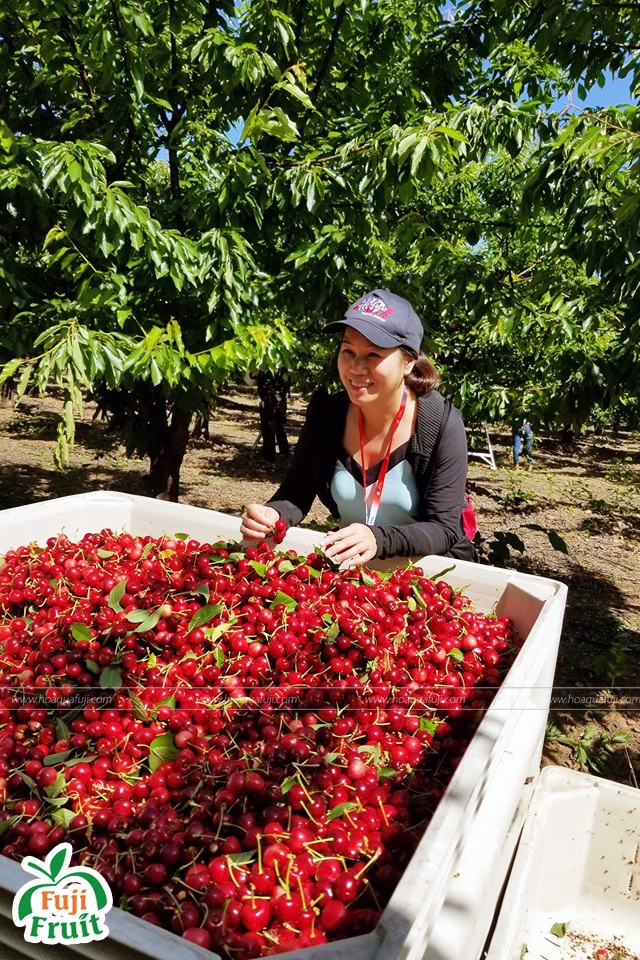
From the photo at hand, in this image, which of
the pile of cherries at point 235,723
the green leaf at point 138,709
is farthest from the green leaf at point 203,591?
the green leaf at point 138,709

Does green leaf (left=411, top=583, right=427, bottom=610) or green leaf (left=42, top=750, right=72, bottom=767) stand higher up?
green leaf (left=411, top=583, right=427, bottom=610)

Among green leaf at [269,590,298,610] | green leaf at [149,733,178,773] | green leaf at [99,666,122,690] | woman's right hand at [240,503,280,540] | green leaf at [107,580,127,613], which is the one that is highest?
woman's right hand at [240,503,280,540]

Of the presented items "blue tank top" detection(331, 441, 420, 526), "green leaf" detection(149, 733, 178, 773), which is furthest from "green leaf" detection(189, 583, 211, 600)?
"blue tank top" detection(331, 441, 420, 526)

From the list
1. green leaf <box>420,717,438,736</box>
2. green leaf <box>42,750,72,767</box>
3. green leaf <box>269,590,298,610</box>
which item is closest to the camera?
green leaf <box>42,750,72,767</box>

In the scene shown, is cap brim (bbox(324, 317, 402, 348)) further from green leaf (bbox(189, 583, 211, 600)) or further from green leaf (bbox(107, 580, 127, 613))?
green leaf (bbox(107, 580, 127, 613))

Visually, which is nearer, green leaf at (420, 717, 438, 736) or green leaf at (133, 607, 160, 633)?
green leaf at (420, 717, 438, 736)

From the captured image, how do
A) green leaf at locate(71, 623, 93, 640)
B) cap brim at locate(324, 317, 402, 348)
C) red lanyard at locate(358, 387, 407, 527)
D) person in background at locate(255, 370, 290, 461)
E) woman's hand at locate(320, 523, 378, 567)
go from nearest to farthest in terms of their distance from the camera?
green leaf at locate(71, 623, 93, 640), woman's hand at locate(320, 523, 378, 567), cap brim at locate(324, 317, 402, 348), red lanyard at locate(358, 387, 407, 527), person in background at locate(255, 370, 290, 461)

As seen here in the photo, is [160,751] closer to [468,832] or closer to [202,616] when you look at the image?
[202,616]

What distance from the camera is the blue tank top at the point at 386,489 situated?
7.48 feet

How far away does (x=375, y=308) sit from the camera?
208 centimetres

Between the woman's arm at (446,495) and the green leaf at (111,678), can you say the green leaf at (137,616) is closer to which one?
the green leaf at (111,678)

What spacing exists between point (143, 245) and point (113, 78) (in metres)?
0.95

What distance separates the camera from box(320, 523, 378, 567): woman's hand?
1.85 metres

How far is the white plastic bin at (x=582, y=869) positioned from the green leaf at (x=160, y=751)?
0.91 metres
